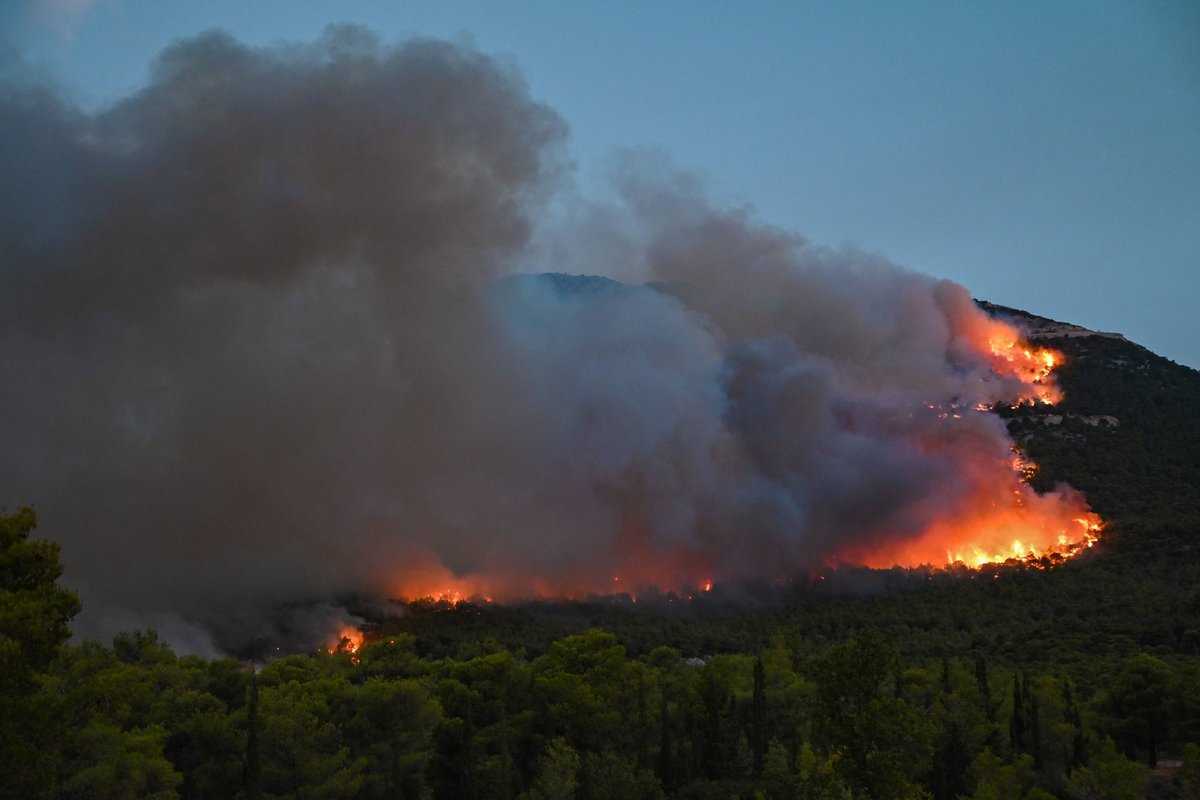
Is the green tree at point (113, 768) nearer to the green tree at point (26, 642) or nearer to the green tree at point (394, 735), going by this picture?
the green tree at point (26, 642)

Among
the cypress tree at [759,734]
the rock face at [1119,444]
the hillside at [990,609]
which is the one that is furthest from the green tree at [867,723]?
the rock face at [1119,444]

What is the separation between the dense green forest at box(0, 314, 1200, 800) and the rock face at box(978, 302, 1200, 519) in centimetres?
3769

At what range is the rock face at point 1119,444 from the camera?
15400 cm

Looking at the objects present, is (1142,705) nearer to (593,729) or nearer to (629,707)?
(629,707)

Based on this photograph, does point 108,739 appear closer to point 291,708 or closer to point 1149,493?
point 291,708

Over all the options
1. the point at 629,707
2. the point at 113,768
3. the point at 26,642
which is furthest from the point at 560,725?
the point at 26,642

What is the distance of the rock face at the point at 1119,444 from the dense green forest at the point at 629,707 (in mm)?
37693

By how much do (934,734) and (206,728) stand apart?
126 ft

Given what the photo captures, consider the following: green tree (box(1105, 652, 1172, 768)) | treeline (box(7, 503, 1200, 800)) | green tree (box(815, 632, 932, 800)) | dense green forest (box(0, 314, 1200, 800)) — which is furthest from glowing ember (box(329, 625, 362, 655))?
green tree (box(815, 632, 932, 800))

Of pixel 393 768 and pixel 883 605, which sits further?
pixel 883 605

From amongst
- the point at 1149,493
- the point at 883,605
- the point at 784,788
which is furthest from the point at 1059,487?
the point at 784,788

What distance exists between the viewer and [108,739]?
3641 cm

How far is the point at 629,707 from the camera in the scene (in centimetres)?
6438

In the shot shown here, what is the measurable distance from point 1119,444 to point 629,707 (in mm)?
143751
